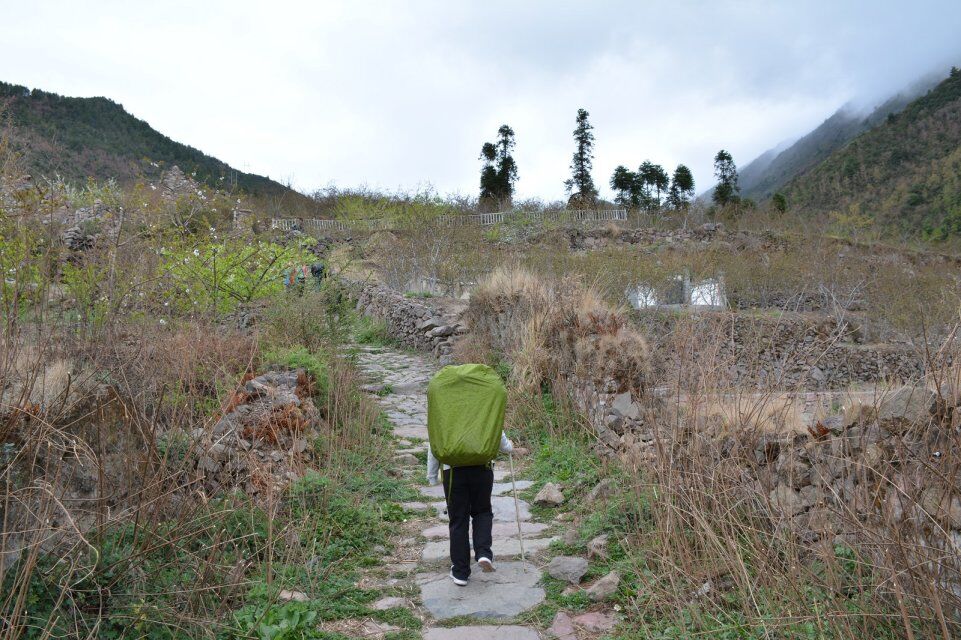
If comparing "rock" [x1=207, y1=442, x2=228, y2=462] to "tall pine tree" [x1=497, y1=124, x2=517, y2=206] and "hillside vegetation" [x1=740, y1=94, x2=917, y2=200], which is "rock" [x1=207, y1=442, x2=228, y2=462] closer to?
"tall pine tree" [x1=497, y1=124, x2=517, y2=206]

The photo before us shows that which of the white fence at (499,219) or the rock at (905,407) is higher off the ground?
the white fence at (499,219)

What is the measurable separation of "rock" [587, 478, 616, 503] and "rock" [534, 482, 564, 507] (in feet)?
0.97

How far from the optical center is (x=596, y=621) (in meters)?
3.27

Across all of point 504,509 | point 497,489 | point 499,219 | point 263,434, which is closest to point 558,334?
point 497,489

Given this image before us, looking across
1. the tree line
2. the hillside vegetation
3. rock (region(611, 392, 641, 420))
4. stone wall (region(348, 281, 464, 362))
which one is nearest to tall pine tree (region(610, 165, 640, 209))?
the tree line

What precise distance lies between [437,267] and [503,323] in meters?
8.59

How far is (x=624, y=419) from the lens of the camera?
6.06 metres

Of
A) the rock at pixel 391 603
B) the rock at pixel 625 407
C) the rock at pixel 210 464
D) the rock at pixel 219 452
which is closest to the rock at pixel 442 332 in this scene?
the rock at pixel 625 407

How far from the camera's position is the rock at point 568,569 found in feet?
12.3

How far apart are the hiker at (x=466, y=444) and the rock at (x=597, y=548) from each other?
1.99 ft

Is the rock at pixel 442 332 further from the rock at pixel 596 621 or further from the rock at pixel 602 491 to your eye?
the rock at pixel 596 621

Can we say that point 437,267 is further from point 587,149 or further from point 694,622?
point 587,149

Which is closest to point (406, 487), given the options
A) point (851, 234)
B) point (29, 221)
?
point (29, 221)

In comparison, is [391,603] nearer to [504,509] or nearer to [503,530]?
[503,530]
